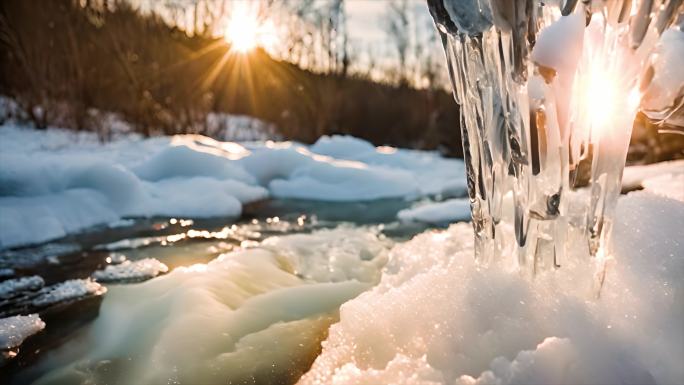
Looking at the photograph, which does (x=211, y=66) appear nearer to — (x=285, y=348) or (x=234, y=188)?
(x=234, y=188)

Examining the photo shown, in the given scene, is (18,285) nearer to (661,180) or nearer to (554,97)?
(554,97)

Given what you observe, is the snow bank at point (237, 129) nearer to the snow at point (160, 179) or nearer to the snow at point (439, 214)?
the snow at point (160, 179)

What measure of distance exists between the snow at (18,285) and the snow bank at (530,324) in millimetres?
1309

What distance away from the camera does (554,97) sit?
1096 millimetres

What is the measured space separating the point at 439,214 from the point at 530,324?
7.35 feet

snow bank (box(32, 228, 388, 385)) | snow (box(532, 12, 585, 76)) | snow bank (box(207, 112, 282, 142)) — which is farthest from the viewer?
snow bank (box(207, 112, 282, 142))

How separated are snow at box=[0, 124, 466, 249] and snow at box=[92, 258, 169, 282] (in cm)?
77

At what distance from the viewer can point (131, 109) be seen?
22.6ft

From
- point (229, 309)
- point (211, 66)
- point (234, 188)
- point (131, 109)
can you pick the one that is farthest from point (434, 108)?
point (229, 309)

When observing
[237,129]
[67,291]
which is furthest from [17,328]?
[237,129]

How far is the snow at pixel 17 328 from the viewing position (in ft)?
4.83

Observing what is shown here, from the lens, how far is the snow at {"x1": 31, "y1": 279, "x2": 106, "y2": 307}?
71.7 inches

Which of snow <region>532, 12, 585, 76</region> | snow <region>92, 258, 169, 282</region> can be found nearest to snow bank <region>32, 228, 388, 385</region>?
snow <region>92, 258, 169, 282</region>

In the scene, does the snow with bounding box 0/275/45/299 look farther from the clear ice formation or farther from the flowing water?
the clear ice formation
